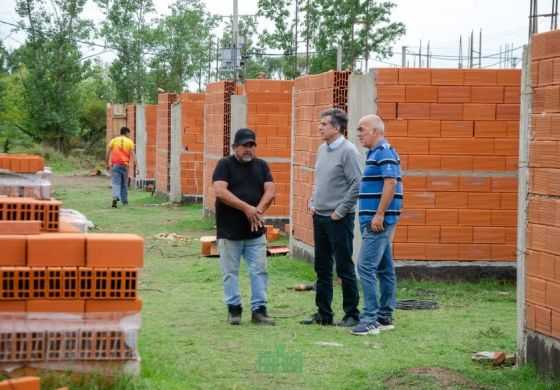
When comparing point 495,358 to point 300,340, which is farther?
point 300,340

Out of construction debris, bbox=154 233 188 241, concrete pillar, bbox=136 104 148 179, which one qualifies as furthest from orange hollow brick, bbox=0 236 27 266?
concrete pillar, bbox=136 104 148 179

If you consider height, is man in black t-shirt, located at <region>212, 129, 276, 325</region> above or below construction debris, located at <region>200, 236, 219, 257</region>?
above

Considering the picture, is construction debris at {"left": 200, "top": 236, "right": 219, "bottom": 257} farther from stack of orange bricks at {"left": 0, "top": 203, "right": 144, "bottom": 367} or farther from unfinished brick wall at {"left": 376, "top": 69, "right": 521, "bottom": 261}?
stack of orange bricks at {"left": 0, "top": 203, "right": 144, "bottom": 367}

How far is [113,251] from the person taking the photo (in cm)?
715

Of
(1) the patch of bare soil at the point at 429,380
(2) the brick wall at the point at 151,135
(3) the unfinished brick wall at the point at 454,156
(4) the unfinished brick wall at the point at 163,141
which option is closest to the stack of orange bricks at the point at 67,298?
(1) the patch of bare soil at the point at 429,380

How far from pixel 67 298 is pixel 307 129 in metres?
8.00

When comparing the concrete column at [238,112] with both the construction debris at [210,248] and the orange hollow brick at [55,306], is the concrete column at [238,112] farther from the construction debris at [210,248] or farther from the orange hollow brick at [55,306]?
the orange hollow brick at [55,306]

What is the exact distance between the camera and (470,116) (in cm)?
1264

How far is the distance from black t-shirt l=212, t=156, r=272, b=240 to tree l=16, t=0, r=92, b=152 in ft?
134

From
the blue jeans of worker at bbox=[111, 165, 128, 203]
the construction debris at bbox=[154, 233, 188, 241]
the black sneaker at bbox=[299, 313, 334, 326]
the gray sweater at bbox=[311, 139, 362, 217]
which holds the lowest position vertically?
the construction debris at bbox=[154, 233, 188, 241]

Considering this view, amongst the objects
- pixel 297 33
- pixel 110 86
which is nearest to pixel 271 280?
pixel 297 33

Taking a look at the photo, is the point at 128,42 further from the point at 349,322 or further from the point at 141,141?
the point at 349,322

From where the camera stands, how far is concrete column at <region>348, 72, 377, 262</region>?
1258 cm

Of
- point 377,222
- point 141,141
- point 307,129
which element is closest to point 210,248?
point 307,129
